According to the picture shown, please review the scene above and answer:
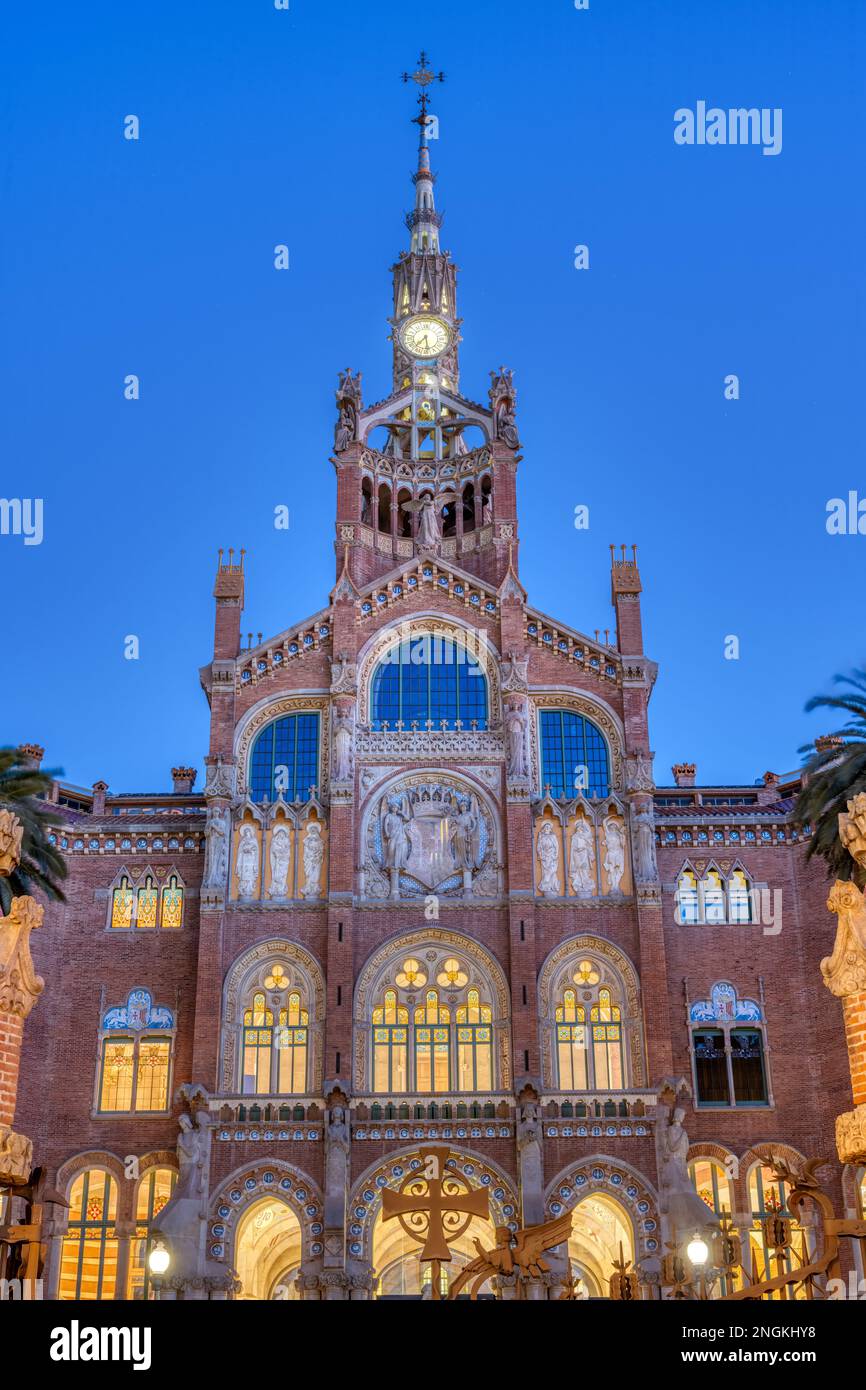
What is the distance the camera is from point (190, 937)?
56.9 m

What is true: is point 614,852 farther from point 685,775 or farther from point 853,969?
point 853,969

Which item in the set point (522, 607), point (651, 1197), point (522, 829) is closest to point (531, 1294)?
point (651, 1197)

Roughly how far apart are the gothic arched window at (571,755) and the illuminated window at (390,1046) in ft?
33.2

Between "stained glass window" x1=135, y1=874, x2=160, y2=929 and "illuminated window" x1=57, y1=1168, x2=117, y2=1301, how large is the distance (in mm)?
8934

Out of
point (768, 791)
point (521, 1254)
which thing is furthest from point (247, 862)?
point (521, 1254)

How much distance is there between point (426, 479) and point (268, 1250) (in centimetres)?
3176

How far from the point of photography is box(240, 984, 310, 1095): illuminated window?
53688 millimetres

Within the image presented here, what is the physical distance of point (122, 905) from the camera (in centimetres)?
5756

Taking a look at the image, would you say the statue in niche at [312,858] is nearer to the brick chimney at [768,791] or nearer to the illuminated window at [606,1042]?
the illuminated window at [606,1042]

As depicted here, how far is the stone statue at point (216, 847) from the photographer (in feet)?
183

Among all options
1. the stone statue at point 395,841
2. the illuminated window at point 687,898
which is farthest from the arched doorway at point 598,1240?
the stone statue at point 395,841

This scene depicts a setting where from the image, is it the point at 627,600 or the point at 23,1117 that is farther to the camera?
the point at 627,600
